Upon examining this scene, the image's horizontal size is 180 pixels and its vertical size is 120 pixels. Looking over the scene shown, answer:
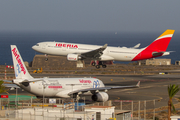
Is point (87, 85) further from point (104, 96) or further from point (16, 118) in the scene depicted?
point (16, 118)

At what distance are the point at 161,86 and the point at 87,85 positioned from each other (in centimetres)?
2636

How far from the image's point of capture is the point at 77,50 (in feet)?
247

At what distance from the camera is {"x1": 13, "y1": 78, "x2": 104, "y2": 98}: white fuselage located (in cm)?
5062

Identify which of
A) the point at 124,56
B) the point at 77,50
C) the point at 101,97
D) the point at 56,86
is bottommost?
the point at 101,97

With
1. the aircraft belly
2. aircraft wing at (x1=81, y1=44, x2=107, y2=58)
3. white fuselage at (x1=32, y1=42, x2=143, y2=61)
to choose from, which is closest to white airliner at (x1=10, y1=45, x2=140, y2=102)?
aircraft wing at (x1=81, y1=44, x2=107, y2=58)

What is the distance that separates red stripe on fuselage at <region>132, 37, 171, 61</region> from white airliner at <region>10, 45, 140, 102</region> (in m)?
22.2

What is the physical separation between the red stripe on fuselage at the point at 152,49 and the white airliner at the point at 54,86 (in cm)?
2215

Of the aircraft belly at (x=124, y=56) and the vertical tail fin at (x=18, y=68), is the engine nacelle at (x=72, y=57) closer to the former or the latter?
the aircraft belly at (x=124, y=56)

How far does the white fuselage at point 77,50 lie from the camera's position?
73.9 metres

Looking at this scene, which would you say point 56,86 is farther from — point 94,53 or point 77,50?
point 94,53

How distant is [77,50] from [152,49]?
17.4 metres

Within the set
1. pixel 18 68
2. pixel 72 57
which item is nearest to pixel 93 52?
pixel 72 57

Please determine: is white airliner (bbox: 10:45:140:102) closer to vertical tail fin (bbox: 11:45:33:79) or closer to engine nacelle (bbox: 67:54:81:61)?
vertical tail fin (bbox: 11:45:33:79)

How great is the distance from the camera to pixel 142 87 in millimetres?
74562
